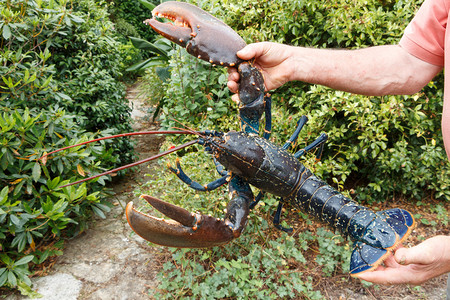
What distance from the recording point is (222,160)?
80.4 inches

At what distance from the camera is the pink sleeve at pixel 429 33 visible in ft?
4.96

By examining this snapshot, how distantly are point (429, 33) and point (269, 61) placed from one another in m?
0.92

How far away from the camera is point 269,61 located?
6.70ft

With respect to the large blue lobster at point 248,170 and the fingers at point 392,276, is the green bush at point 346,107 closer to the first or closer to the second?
the large blue lobster at point 248,170

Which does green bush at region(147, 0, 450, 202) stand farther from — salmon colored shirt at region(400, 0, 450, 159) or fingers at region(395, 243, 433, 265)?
fingers at region(395, 243, 433, 265)

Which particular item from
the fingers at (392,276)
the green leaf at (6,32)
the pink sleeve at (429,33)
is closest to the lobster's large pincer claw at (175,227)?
the fingers at (392,276)

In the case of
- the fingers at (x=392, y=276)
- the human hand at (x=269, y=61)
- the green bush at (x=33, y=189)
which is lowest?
the green bush at (x=33, y=189)

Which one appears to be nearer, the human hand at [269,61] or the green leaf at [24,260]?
the human hand at [269,61]

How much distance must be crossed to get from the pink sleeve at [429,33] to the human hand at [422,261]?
3.37 ft

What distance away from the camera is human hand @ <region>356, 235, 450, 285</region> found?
1.29 m

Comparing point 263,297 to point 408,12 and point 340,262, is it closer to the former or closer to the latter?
point 340,262

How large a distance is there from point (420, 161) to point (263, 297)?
2462 millimetres

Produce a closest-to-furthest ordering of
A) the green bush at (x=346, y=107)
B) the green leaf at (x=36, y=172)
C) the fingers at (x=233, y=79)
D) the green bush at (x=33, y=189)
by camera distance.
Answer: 1. the fingers at (x=233, y=79)
2. the green bush at (x=33, y=189)
3. the green leaf at (x=36, y=172)
4. the green bush at (x=346, y=107)

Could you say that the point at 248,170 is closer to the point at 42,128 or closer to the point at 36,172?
the point at 36,172
